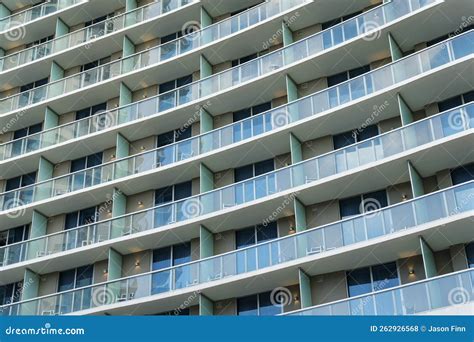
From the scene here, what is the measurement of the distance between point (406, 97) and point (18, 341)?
58.9 ft

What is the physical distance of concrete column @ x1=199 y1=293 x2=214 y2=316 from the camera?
29094mm

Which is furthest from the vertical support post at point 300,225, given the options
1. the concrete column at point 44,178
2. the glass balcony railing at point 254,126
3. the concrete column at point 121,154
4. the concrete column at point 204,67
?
the concrete column at point 44,178

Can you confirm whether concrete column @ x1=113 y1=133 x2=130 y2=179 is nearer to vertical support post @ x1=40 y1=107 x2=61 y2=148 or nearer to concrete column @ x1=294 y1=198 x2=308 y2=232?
vertical support post @ x1=40 y1=107 x2=61 y2=148

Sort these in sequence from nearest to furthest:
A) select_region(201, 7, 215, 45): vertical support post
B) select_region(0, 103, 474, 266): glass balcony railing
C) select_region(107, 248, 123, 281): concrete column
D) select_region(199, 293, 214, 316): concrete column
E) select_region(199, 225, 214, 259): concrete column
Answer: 1. select_region(0, 103, 474, 266): glass balcony railing
2. select_region(199, 293, 214, 316): concrete column
3. select_region(199, 225, 214, 259): concrete column
4. select_region(107, 248, 123, 281): concrete column
5. select_region(201, 7, 215, 45): vertical support post

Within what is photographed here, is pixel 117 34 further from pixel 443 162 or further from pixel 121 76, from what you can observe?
pixel 443 162

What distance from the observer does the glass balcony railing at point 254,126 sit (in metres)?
28.6

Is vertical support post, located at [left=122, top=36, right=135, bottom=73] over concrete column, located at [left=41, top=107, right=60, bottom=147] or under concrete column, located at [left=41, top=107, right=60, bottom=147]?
over

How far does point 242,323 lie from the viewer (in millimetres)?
17438

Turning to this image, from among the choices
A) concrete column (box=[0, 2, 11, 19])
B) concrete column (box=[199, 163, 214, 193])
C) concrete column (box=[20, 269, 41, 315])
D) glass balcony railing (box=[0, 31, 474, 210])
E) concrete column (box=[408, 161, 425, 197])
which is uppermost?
concrete column (box=[0, 2, 11, 19])

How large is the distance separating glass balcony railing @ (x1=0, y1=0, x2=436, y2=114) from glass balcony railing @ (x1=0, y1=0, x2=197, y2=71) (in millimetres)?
2471

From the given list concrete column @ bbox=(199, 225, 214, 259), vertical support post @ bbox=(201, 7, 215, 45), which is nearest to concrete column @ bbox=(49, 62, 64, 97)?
vertical support post @ bbox=(201, 7, 215, 45)

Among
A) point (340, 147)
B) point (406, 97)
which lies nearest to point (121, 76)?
point (340, 147)

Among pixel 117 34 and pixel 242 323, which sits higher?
pixel 117 34

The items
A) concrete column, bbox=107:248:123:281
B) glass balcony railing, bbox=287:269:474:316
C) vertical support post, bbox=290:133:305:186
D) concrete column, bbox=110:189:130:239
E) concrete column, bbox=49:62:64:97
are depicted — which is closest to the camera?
glass balcony railing, bbox=287:269:474:316
